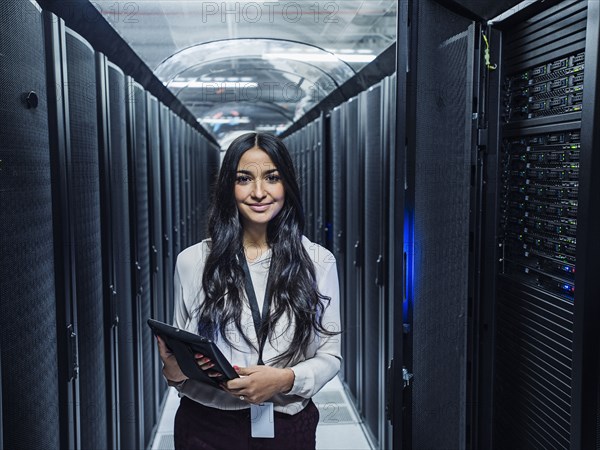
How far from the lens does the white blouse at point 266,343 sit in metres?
1.94

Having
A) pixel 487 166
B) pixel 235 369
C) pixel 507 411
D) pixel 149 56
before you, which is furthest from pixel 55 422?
pixel 149 56

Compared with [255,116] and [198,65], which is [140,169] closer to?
[198,65]

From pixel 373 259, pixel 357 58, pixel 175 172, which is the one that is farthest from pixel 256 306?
pixel 175 172

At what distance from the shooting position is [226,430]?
1.97 m

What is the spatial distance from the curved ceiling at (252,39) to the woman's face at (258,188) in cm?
89

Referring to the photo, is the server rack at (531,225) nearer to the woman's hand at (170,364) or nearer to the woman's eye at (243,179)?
the woman's eye at (243,179)

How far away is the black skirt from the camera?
6.44 ft

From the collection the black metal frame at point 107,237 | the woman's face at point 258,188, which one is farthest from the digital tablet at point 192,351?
the black metal frame at point 107,237

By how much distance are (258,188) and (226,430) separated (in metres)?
0.78

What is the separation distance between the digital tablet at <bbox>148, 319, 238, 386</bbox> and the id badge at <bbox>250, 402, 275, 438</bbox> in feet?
0.69

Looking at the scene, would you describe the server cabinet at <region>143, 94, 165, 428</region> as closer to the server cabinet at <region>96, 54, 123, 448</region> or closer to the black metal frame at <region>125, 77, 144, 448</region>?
the black metal frame at <region>125, 77, 144, 448</region>

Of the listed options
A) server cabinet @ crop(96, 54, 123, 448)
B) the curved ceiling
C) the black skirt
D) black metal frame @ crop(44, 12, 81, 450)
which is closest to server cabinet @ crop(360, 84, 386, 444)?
the curved ceiling

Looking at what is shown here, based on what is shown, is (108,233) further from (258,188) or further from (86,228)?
(258,188)

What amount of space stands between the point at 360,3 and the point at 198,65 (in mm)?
1535
